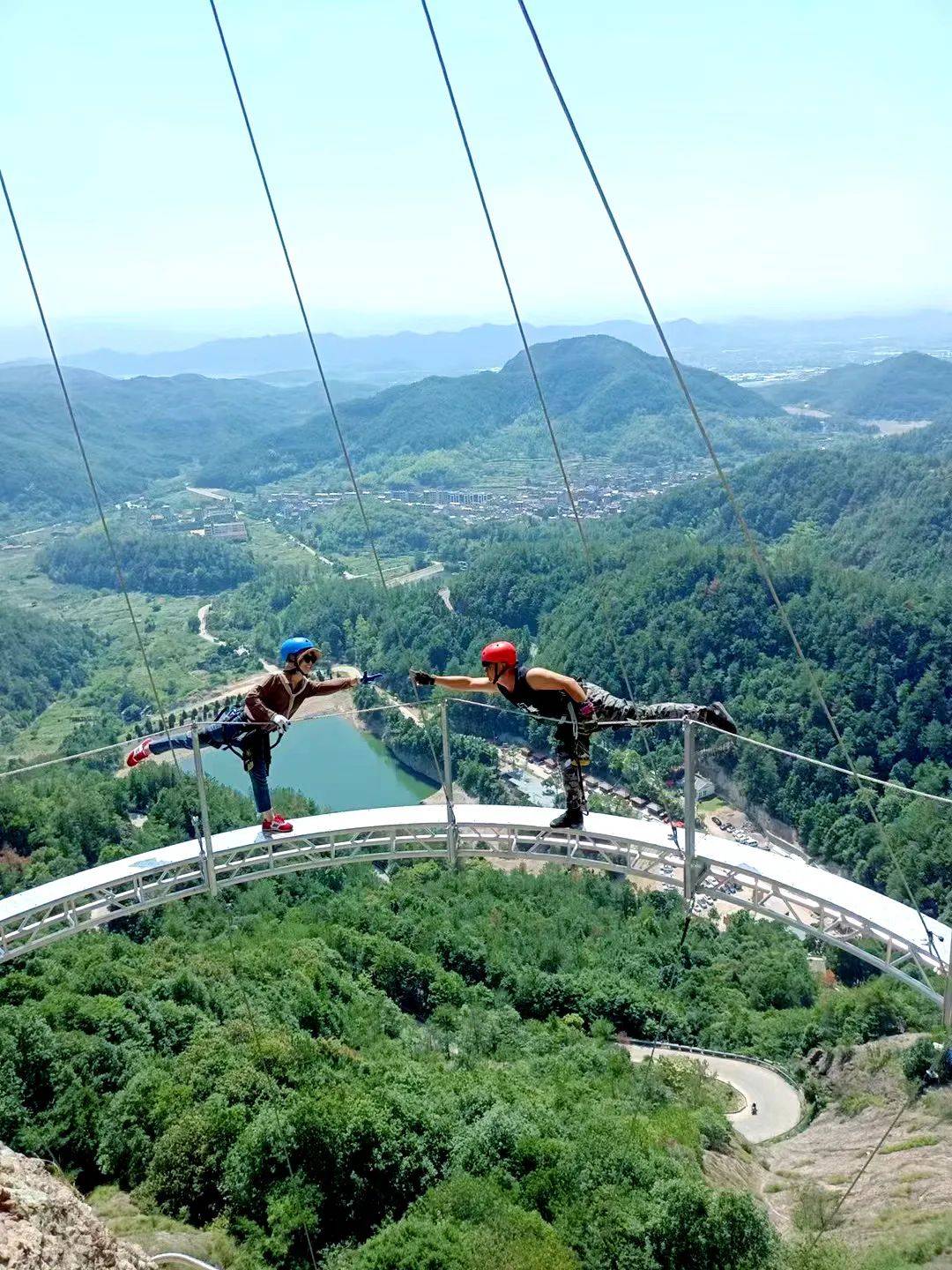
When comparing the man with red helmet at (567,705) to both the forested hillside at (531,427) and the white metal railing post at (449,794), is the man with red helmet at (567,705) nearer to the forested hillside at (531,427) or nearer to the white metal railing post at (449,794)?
the white metal railing post at (449,794)

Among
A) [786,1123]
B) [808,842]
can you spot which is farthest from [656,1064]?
[808,842]

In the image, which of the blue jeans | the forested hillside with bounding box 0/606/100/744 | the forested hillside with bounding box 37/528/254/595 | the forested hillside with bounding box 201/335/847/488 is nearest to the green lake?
the forested hillside with bounding box 0/606/100/744

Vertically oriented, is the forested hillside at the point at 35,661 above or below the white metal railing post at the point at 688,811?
Result: below

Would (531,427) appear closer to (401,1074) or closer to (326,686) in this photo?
(401,1074)

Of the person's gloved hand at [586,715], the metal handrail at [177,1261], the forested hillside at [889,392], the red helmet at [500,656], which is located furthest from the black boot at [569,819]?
the forested hillside at [889,392]

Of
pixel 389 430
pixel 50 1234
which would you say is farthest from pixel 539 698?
pixel 389 430

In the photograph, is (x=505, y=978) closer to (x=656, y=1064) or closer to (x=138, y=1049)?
(x=656, y=1064)

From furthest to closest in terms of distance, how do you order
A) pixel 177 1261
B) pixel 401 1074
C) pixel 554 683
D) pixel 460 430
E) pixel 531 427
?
pixel 531 427, pixel 460 430, pixel 401 1074, pixel 177 1261, pixel 554 683
